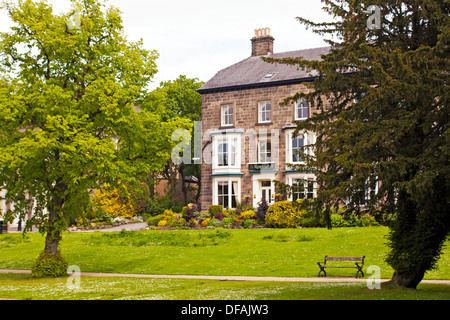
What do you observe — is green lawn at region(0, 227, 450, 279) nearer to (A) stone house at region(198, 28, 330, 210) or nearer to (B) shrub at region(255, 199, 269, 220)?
(B) shrub at region(255, 199, 269, 220)

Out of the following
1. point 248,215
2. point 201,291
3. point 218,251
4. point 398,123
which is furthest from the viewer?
point 248,215

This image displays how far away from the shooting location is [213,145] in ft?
140

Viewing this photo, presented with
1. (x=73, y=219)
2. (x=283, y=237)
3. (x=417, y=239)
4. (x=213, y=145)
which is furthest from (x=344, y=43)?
(x=73, y=219)

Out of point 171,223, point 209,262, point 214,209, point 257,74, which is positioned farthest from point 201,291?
point 257,74

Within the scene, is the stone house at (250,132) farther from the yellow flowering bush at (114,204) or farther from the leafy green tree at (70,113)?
the leafy green tree at (70,113)

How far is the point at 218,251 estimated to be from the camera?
1032 inches

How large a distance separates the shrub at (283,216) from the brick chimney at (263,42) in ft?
57.0

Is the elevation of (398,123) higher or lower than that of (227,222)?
higher

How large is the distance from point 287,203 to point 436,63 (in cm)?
2136

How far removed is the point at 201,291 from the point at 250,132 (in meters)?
26.9

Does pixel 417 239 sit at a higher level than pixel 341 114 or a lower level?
lower

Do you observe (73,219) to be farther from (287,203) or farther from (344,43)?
(344,43)

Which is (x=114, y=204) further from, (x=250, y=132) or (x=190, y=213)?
(x=250, y=132)

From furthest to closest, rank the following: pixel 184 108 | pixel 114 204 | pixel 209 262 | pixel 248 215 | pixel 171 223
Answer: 1. pixel 184 108
2. pixel 114 204
3. pixel 171 223
4. pixel 248 215
5. pixel 209 262
